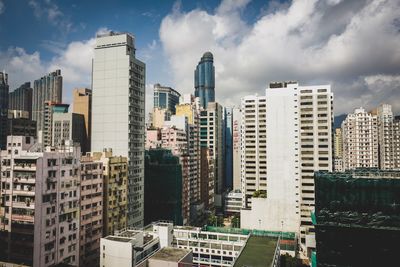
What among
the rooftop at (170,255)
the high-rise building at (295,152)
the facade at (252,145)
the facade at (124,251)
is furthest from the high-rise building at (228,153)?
the facade at (124,251)

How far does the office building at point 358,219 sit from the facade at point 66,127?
13421 centimetres

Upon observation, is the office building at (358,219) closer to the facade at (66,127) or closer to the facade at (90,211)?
the facade at (90,211)

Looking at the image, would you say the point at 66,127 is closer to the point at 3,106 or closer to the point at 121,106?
the point at 3,106

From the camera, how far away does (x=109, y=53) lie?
7981cm

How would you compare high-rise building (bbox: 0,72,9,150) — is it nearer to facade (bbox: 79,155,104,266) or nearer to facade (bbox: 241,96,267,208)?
facade (bbox: 79,155,104,266)

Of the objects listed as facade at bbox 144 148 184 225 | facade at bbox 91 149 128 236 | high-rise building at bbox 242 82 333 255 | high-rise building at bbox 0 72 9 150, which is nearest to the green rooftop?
high-rise building at bbox 242 82 333 255

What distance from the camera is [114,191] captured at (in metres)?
69.8

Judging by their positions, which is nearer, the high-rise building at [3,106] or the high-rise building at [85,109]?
the high-rise building at [3,106]

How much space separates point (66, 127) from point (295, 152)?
373 ft


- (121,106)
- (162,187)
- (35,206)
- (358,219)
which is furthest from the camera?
(162,187)

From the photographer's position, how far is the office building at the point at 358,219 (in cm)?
4094

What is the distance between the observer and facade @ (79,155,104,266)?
6072cm

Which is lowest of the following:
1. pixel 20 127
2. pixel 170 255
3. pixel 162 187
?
pixel 170 255

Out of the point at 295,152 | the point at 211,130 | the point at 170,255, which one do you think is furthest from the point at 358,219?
the point at 211,130
